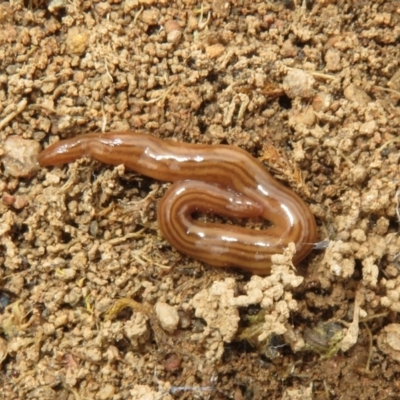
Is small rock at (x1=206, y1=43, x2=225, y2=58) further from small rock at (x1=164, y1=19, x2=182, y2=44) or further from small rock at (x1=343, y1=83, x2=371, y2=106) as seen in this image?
small rock at (x1=343, y1=83, x2=371, y2=106)

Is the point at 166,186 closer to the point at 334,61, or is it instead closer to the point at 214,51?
the point at 214,51

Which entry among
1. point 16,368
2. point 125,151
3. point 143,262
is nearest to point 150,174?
point 125,151

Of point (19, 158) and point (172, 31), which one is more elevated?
point (172, 31)

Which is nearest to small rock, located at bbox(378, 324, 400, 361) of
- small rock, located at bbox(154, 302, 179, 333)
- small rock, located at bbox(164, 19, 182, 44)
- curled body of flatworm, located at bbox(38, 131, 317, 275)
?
curled body of flatworm, located at bbox(38, 131, 317, 275)

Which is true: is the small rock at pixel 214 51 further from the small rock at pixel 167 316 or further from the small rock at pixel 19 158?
the small rock at pixel 167 316

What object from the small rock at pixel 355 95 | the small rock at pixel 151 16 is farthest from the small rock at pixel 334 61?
the small rock at pixel 151 16

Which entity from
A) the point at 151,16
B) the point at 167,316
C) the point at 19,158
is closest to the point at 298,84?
the point at 151,16

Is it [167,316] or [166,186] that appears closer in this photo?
[167,316]
